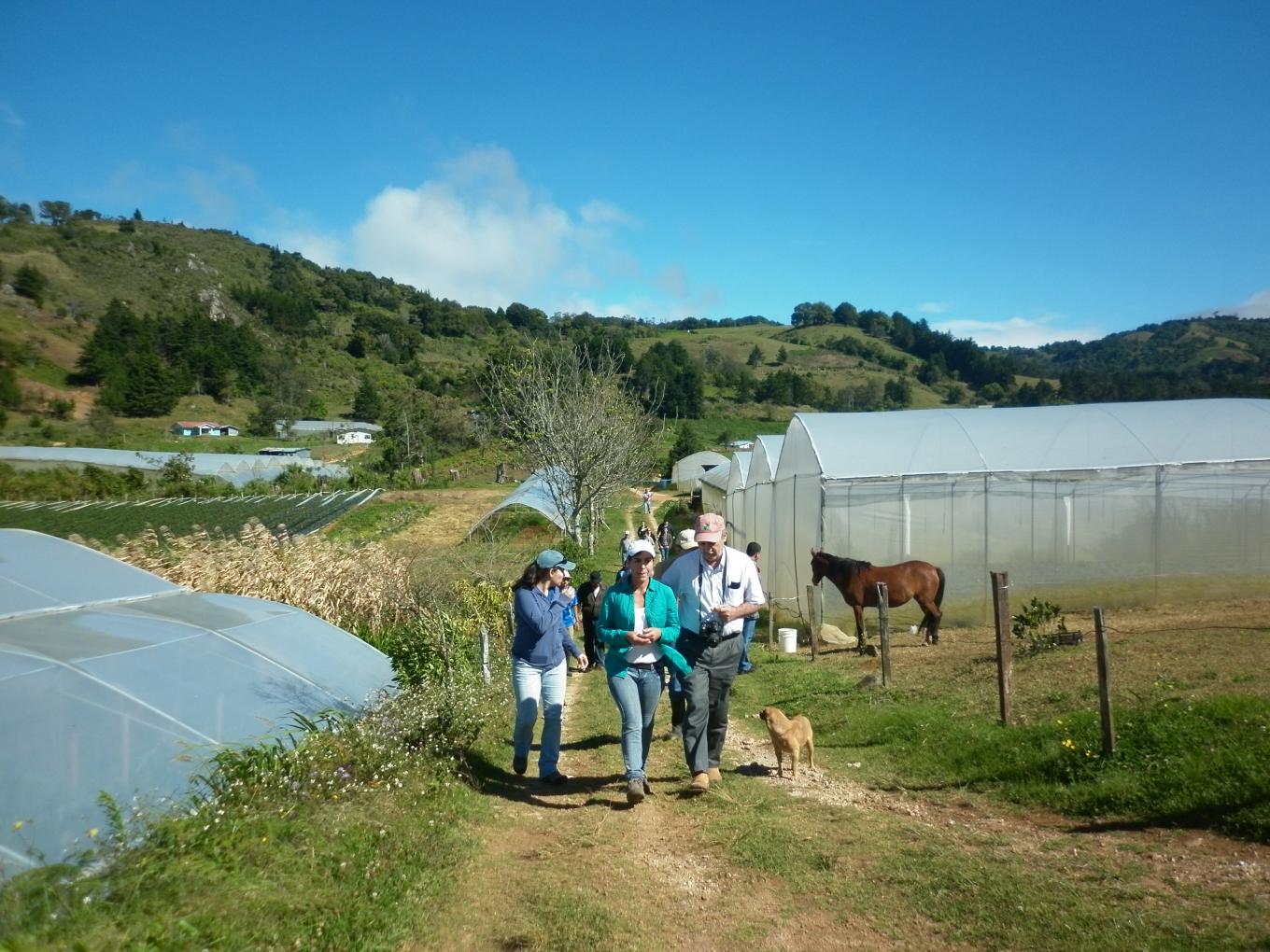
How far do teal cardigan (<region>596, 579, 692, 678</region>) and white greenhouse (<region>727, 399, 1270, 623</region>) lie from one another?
9469 mm

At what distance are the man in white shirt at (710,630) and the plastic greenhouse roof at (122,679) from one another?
2.91 meters

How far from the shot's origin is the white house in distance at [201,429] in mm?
70938

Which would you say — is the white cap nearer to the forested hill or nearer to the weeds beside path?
the weeds beside path

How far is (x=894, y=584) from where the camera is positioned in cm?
1369

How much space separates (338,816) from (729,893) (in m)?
2.15

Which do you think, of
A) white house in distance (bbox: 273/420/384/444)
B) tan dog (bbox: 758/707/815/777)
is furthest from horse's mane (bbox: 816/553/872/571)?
white house in distance (bbox: 273/420/384/444)

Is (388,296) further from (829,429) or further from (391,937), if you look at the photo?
(391,937)

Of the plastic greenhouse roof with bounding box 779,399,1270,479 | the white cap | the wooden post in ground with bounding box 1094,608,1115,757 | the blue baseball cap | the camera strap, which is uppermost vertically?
the plastic greenhouse roof with bounding box 779,399,1270,479

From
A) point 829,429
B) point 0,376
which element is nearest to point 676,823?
point 829,429

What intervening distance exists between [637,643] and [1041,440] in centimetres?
1224

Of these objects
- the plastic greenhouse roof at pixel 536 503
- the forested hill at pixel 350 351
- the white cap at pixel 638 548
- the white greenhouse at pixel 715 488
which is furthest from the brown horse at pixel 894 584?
the forested hill at pixel 350 351

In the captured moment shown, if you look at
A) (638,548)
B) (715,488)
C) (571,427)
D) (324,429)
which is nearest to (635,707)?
(638,548)

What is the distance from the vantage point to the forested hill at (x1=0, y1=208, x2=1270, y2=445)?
212 feet

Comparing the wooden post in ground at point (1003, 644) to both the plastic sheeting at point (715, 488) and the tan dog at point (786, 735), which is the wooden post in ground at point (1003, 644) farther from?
the plastic sheeting at point (715, 488)
